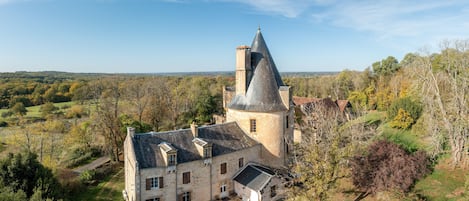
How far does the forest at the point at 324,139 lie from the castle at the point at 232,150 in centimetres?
315

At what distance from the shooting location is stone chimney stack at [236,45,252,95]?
26281 mm

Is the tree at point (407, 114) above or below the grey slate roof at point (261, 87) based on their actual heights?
below

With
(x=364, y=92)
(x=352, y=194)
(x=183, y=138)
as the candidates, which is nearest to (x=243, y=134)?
(x=183, y=138)

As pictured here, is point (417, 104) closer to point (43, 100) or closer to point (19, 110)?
point (19, 110)

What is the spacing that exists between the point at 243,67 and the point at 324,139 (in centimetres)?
1027

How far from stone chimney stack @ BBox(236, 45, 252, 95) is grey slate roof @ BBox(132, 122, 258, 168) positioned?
13.3ft

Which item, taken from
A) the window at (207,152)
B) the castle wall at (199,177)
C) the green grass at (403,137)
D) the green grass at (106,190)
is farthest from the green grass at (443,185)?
the green grass at (106,190)

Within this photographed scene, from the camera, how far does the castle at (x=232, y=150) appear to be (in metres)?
21.1

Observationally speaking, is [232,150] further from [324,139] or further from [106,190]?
[106,190]

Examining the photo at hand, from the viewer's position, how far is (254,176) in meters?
23.8

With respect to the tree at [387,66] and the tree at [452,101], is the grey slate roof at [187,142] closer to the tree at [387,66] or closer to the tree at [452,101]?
the tree at [452,101]

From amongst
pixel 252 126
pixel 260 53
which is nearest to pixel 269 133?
pixel 252 126

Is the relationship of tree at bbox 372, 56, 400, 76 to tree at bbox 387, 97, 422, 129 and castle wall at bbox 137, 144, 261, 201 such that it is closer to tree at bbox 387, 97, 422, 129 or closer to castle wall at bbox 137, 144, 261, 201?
tree at bbox 387, 97, 422, 129

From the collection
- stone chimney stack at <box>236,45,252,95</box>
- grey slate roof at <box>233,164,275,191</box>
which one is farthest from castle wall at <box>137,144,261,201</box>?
stone chimney stack at <box>236,45,252,95</box>
